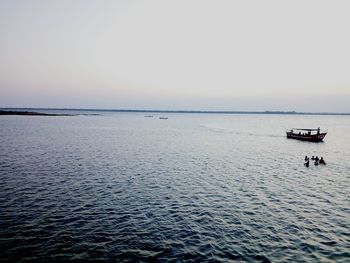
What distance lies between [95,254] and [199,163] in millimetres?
33780

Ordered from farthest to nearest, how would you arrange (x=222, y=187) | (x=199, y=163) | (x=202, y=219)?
(x=199, y=163) < (x=222, y=187) < (x=202, y=219)

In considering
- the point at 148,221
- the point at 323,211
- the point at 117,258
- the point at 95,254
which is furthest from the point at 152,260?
the point at 323,211

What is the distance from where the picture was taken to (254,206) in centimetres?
2750

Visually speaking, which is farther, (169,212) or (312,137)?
(312,137)

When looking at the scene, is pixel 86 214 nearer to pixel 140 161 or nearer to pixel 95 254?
pixel 95 254

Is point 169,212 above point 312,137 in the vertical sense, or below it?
above

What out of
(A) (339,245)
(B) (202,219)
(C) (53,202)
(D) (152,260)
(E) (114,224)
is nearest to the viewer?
(D) (152,260)

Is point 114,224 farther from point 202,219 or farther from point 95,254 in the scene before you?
point 202,219

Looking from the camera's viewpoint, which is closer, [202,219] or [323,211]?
[202,219]

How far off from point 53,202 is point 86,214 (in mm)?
4468

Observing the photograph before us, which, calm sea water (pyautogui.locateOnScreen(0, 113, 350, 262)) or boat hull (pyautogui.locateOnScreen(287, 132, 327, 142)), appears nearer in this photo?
calm sea water (pyautogui.locateOnScreen(0, 113, 350, 262))

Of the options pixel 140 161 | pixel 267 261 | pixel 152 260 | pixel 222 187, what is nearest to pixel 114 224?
pixel 152 260

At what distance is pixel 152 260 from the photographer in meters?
17.2

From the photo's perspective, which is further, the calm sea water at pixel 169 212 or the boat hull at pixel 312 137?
the boat hull at pixel 312 137
